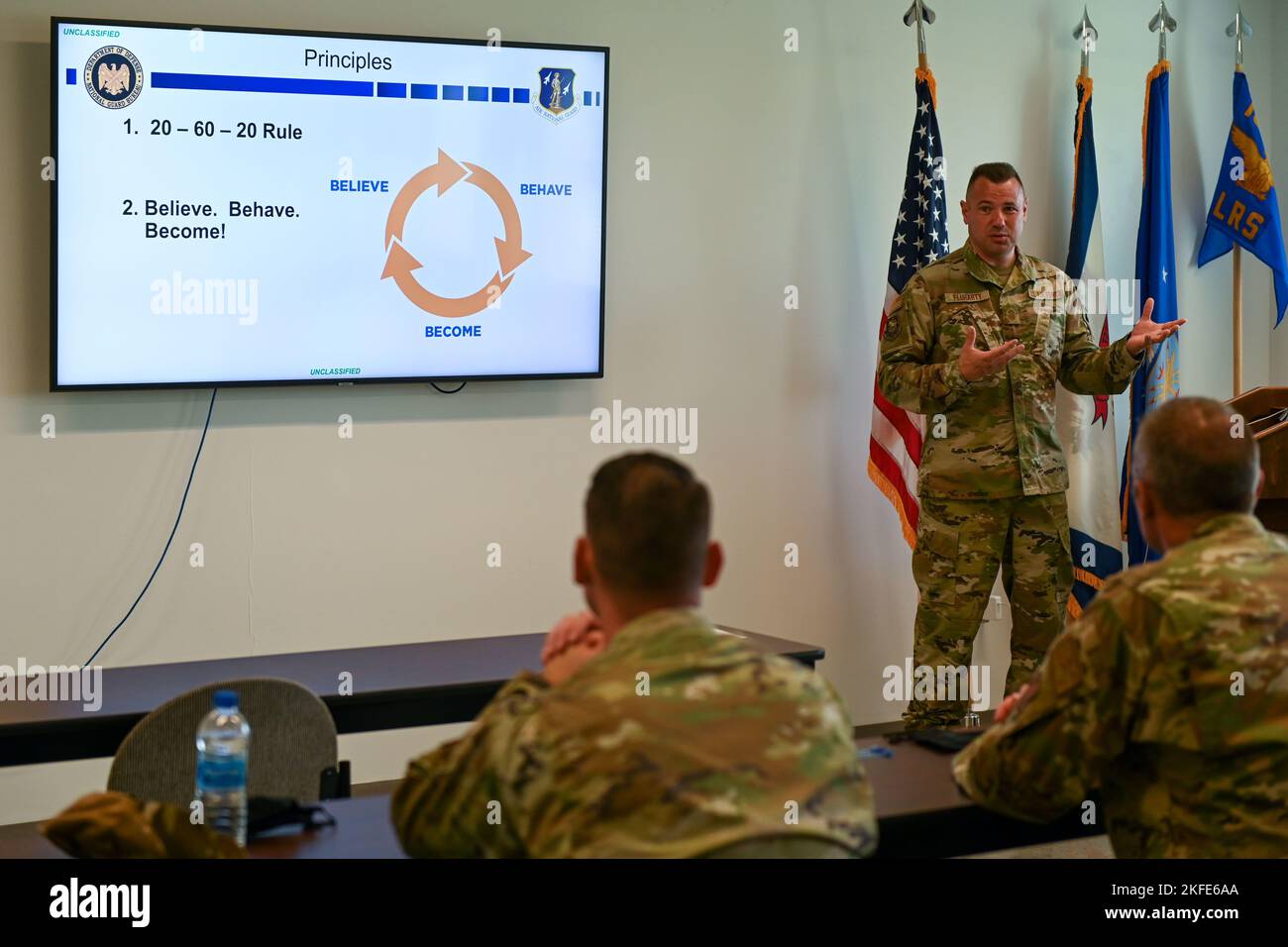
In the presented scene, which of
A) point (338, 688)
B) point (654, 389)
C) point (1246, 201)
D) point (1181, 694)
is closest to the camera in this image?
point (1181, 694)

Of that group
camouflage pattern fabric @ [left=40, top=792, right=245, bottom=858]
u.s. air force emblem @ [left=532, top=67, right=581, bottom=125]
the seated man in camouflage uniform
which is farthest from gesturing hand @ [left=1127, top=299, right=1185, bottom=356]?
camouflage pattern fabric @ [left=40, top=792, right=245, bottom=858]

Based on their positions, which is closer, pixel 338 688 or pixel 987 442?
pixel 338 688

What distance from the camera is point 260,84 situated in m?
4.22

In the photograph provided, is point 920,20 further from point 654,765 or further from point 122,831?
point 122,831

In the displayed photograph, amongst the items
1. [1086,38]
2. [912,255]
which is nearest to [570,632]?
[912,255]

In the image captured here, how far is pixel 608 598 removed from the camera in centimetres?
168

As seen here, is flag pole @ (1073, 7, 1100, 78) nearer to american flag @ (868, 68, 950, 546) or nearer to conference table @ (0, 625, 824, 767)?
american flag @ (868, 68, 950, 546)

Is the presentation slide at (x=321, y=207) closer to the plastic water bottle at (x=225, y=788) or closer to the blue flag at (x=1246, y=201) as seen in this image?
the plastic water bottle at (x=225, y=788)

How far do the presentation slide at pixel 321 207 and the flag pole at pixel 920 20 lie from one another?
1287 mm

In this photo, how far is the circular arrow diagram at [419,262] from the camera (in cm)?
445

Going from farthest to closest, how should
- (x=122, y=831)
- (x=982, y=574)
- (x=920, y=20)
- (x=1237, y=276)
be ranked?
(x=1237, y=276), (x=920, y=20), (x=982, y=574), (x=122, y=831)

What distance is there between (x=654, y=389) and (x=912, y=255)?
107 cm

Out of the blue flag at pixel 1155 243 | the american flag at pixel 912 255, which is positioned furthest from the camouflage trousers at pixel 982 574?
the blue flag at pixel 1155 243

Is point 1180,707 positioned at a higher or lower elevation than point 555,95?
lower
